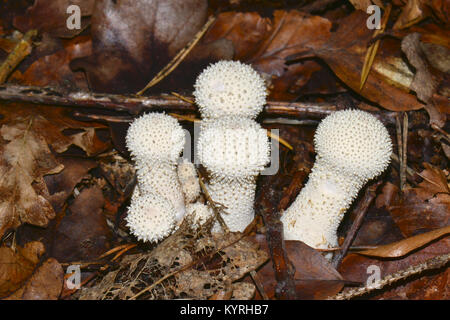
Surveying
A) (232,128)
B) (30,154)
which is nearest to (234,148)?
(232,128)

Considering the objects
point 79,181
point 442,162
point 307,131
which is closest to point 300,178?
point 307,131

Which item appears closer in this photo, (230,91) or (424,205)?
(230,91)

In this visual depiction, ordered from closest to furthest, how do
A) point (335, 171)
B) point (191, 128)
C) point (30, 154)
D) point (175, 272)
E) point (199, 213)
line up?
1. point (175, 272)
2. point (335, 171)
3. point (199, 213)
4. point (30, 154)
5. point (191, 128)

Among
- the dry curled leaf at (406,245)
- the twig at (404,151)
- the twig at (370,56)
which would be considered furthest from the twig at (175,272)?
the twig at (370,56)

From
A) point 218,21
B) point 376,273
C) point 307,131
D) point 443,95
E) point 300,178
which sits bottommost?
point 376,273

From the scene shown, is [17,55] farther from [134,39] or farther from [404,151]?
[404,151]

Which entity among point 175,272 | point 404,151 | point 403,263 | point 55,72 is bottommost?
point 403,263

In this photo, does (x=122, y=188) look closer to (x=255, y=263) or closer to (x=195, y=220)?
(x=195, y=220)
